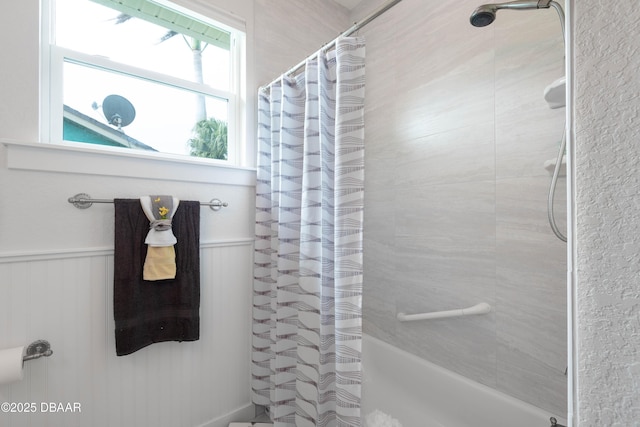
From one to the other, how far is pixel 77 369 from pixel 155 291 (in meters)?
0.39

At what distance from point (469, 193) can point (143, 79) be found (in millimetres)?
1669

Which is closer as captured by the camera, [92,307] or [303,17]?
[92,307]

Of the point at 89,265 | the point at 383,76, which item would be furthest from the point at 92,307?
the point at 383,76

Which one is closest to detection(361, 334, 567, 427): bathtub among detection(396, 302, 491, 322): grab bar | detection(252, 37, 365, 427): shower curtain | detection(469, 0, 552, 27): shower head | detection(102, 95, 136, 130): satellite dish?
detection(396, 302, 491, 322): grab bar

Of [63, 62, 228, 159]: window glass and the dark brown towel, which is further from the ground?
[63, 62, 228, 159]: window glass

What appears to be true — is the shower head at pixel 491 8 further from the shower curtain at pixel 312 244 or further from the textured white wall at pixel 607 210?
the textured white wall at pixel 607 210

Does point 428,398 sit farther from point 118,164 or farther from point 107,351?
point 118,164

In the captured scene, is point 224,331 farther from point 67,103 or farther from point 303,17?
point 303,17

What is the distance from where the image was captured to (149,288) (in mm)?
1216

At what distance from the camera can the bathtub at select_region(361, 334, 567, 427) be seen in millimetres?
1195

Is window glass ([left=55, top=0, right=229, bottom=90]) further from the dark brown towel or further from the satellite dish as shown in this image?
the dark brown towel

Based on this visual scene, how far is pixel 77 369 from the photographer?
3.67ft

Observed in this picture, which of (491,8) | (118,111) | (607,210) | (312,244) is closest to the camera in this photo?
A: (607,210)

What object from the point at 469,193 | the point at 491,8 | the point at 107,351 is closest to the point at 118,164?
the point at 107,351
